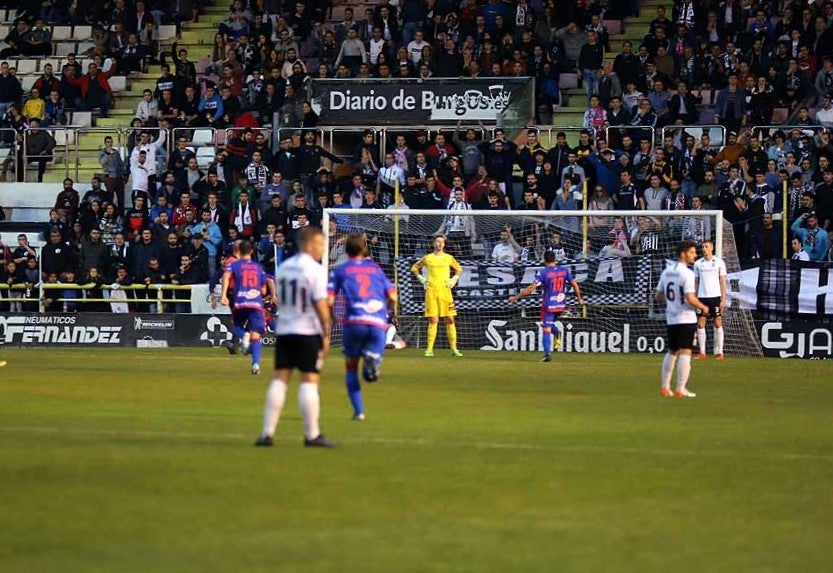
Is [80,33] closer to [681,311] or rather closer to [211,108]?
[211,108]

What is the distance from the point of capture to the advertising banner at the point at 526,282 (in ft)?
107

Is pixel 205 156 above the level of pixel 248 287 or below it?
above

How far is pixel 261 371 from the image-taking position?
81.8 feet

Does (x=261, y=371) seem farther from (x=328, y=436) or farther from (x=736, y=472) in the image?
(x=736, y=472)

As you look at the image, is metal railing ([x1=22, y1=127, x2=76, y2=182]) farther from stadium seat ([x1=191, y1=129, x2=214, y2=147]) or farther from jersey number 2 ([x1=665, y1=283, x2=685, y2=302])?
jersey number 2 ([x1=665, y1=283, x2=685, y2=302])

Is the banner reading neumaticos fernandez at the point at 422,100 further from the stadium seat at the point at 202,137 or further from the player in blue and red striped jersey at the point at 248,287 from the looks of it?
the player in blue and red striped jersey at the point at 248,287

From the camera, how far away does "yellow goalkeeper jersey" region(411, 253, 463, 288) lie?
3020cm

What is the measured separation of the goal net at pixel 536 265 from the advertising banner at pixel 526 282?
2cm

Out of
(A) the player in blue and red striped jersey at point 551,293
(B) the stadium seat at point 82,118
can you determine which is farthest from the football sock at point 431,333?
(B) the stadium seat at point 82,118

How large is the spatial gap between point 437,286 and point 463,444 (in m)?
16.0

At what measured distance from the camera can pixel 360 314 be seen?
16.5 meters

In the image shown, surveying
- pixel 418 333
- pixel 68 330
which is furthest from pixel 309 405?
pixel 68 330

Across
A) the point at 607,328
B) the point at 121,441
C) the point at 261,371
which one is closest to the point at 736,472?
the point at 121,441

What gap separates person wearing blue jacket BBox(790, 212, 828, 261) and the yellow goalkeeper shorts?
6856mm
